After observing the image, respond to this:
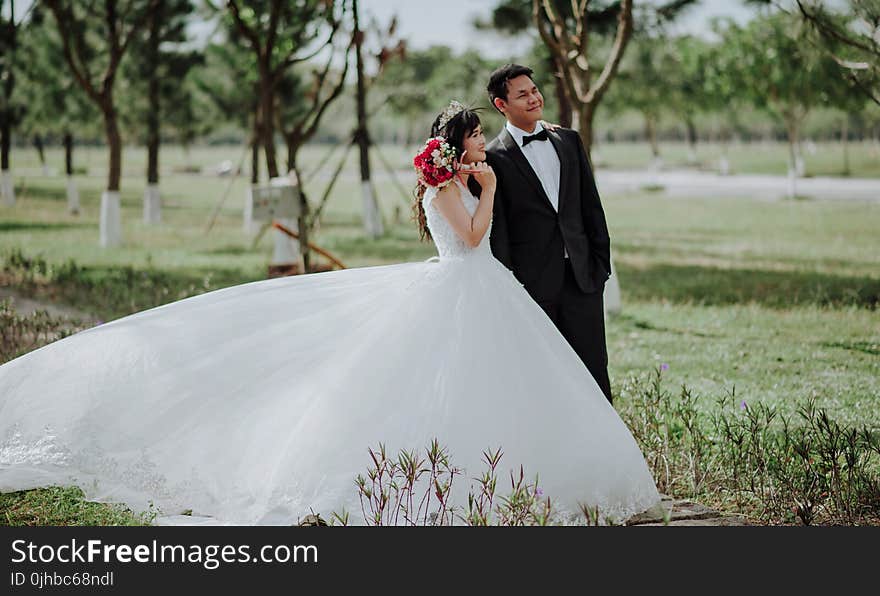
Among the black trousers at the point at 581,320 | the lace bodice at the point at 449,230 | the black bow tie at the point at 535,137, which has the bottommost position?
the black trousers at the point at 581,320

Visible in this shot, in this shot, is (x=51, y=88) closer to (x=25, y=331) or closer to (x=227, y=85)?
(x=227, y=85)

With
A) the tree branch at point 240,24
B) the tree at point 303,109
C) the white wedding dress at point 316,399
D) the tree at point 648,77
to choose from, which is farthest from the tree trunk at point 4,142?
the tree at point 648,77

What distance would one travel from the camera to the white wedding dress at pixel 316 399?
4.88 metres

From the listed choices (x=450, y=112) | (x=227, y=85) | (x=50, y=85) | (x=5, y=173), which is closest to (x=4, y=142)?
(x=5, y=173)

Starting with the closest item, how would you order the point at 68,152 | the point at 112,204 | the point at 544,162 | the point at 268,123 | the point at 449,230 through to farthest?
1. the point at 449,230
2. the point at 544,162
3. the point at 268,123
4. the point at 112,204
5. the point at 68,152

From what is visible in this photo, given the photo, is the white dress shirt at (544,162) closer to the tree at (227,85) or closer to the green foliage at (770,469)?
the green foliage at (770,469)

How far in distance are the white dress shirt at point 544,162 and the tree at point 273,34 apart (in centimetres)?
895

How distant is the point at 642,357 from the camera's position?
945 cm

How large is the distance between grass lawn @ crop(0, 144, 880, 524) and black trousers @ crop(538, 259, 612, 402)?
6.03 ft

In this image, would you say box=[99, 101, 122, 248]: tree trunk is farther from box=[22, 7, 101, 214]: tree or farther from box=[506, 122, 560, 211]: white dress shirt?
box=[506, 122, 560, 211]: white dress shirt

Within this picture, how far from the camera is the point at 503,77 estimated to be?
5473mm

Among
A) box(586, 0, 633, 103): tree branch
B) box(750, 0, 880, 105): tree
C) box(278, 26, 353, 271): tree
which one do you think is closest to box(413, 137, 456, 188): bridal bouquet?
box(750, 0, 880, 105): tree

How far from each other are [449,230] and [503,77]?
0.90 metres

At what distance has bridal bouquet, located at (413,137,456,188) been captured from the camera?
5.26 meters
